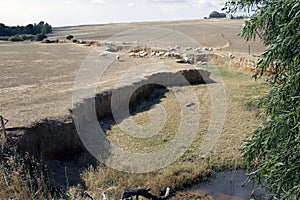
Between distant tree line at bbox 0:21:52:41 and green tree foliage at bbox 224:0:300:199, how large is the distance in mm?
54018

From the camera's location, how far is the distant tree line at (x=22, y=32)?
54319 millimetres

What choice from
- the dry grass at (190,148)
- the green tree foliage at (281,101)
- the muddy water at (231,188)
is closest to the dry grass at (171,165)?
the dry grass at (190,148)

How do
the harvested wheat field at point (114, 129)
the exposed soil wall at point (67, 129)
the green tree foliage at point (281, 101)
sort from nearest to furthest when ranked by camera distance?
the green tree foliage at point (281, 101)
the harvested wheat field at point (114, 129)
the exposed soil wall at point (67, 129)

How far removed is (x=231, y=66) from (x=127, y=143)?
13.8 meters

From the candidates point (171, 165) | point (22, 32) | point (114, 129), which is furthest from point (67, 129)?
point (22, 32)

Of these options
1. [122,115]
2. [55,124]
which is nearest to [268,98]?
[55,124]

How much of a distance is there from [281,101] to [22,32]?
219 feet

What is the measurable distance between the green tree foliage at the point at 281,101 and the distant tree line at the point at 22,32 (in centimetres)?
5402

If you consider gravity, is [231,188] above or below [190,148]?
below

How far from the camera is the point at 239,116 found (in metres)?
11.8

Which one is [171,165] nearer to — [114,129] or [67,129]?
[67,129]

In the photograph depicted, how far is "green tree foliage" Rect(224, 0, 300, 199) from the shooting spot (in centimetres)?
334

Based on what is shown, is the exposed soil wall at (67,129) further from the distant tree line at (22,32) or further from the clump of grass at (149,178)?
the distant tree line at (22,32)

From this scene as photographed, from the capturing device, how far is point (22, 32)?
210 feet
